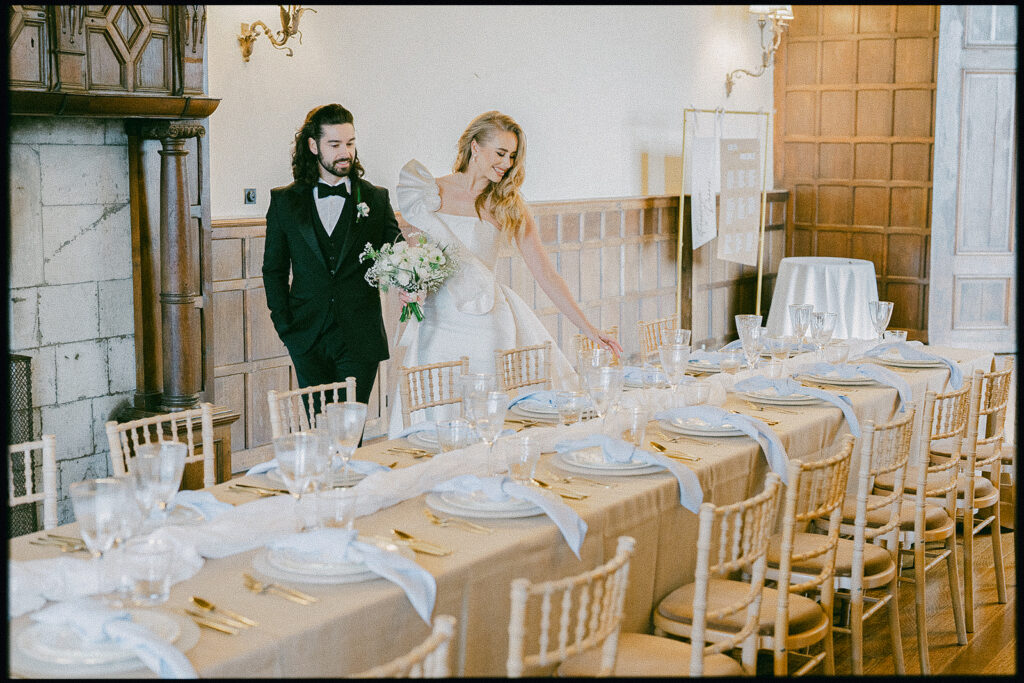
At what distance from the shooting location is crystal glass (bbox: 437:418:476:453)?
2828mm

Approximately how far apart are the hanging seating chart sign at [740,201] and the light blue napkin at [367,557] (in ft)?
21.3

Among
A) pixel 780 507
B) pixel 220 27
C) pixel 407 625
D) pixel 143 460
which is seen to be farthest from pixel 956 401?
pixel 220 27

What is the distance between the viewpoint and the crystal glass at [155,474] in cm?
216

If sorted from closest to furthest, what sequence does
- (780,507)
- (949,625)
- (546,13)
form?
→ (780,507) → (949,625) → (546,13)

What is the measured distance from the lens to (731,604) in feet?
9.01

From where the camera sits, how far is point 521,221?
466 centimetres

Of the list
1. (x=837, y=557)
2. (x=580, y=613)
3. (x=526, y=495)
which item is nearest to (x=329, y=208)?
(x=526, y=495)

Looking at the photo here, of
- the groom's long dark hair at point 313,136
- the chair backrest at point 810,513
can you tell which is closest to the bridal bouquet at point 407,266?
Answer: the groom's long dark hair at point 313,136

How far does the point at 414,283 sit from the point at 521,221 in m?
0.63

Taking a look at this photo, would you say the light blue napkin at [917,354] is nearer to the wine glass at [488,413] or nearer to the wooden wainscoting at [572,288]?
the wooden wainscoting at [572,288]

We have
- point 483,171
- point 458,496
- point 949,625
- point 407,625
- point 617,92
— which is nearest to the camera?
point 407,625

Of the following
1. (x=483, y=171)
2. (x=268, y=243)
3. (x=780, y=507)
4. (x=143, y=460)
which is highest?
(x=483, y=171)

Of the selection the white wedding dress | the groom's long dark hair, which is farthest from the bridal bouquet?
the groom's long dark hair

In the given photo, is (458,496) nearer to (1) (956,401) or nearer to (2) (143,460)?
(2) (143,460)
